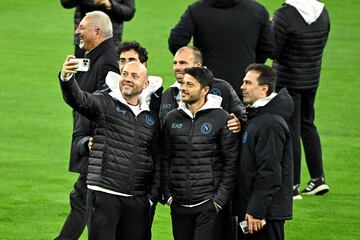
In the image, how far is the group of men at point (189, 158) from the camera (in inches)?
381

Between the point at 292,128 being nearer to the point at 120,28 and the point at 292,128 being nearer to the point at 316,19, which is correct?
the point at 316,19

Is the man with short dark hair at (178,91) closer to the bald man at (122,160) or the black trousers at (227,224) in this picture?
the bald man at (122,160)

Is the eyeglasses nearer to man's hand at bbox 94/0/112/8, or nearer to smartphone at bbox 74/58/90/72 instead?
smartphone at bbox 74/58/90/72

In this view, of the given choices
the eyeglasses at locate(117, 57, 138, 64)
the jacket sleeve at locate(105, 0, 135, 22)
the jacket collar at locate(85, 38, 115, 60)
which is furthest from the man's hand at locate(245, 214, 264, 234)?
the jacket sleeve at locate(105, 0, 135, 22)

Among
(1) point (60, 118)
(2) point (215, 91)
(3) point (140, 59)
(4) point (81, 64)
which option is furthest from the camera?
(1) point (60, 118)

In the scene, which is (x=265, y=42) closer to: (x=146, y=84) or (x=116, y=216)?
Result: (x=146, y=84)

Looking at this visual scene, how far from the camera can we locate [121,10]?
46.0 ft

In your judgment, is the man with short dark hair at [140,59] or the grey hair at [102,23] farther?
the grey hair at [102,23]

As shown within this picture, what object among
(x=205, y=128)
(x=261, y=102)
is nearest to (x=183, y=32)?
(x=261, y=102)

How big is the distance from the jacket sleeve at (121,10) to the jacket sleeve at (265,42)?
77.4 inches

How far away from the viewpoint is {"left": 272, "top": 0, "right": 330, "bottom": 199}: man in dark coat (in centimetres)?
1330

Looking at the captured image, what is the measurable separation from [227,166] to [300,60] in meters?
3.85

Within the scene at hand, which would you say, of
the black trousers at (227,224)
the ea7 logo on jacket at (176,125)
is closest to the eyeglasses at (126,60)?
the ea7 logo on jacket at (176,125)

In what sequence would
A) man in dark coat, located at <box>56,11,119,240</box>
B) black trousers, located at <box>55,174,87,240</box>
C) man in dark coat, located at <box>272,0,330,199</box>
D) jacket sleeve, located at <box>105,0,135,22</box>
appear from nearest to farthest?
man in dark coat, located at <box>56,11,119,240</box>
black trousers, located at <box>55,174,87,240</box>
man in dark coat, located at <box>272,0,330,199</box>
jacket sleeve, located at <box>105,0,135,22</box>
